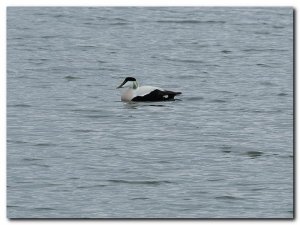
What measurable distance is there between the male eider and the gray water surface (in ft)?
0.25

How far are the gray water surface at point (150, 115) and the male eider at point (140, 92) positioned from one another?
3.0 inches

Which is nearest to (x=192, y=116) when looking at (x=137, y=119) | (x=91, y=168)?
(x=137, y=119)

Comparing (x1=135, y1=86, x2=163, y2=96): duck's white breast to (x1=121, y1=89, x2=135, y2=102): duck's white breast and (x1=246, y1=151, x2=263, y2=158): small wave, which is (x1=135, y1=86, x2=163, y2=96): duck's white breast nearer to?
(x1=121, y1=89, x2=135, y2=102): duck's white breast

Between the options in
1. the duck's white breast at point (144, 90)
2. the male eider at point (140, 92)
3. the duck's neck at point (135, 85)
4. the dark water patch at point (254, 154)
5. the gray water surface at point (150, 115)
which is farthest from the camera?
the duck's white breast at point (144, 90)

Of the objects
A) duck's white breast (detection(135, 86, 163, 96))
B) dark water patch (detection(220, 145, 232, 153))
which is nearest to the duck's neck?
duck's white breast (detection(135, 86, 163, 96))

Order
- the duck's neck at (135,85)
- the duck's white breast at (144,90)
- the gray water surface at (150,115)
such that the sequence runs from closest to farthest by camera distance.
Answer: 1. the gray water surface at (150,115)
2. the duck's neck at (135,85)
3. the duck's white breast at (144,90)

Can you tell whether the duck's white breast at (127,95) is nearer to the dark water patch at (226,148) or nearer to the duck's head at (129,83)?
the duck's head at (129,83)

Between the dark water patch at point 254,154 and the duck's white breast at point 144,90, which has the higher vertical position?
the duck's white breast at point 144,90

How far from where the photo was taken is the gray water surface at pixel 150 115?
11461mm

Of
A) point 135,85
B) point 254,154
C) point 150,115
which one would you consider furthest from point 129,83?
point 254,154

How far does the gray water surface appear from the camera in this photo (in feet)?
37.6

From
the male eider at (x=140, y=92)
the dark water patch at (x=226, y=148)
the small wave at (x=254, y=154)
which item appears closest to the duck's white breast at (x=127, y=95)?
the male eider at (x=140, y=92)

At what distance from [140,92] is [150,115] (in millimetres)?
466

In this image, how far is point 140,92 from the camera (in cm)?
1332
